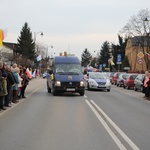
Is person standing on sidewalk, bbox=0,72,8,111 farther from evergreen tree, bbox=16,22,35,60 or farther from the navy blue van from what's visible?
evergreen tree, bbox=16,22,35,60

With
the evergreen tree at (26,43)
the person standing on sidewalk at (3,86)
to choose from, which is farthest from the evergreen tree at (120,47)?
Answer: the person standing on sidewalk at (3,86)

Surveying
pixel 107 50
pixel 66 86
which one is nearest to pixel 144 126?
pixel 66 86

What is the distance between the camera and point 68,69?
2138 centimetres

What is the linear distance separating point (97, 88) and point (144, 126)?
17.7 metres

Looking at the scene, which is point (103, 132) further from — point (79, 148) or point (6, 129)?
point (6, 129)

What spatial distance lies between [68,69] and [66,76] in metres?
0.81

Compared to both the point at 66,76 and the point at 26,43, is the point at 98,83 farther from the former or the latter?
the point at 26,43

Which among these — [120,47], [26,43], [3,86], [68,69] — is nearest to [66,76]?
[68,69]

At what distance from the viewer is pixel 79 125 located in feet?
31.9

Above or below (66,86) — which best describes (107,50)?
above

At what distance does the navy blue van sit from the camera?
67.6ft

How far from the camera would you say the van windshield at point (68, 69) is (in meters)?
21.2

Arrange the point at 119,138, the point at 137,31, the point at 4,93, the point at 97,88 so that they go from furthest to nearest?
the point at 137,31 → the point at 97,88 → the point at 4,93 → the point at 119,138

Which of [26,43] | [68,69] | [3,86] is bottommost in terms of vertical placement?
[3,86]
